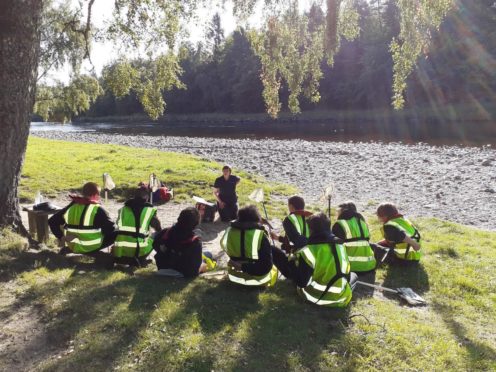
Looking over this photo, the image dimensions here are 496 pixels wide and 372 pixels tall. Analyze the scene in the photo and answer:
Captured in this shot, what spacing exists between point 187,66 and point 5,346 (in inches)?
4035

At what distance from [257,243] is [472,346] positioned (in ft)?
9.72

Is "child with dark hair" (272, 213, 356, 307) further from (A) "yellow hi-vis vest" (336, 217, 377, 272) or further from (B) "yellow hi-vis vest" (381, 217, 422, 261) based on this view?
(B) "yellow hi-vis vest" (381, 217, 422, 261)

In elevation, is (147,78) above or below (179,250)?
above

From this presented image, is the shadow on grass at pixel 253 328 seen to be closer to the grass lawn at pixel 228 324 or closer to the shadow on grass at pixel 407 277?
the grass lawn at pixel 228 324

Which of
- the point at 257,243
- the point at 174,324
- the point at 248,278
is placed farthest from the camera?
the point at 248,278

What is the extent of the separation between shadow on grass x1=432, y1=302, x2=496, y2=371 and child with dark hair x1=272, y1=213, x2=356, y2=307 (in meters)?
1.48

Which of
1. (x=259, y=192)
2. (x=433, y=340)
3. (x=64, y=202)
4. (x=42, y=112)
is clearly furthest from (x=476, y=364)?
(x=42, y=112)

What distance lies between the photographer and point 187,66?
10144 cm

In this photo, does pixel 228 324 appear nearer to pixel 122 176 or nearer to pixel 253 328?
pixel 253 328

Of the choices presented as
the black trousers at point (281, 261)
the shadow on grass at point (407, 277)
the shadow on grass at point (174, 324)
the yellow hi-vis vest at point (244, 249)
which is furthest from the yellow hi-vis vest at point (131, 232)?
the shadow on grass at point (407, 277)

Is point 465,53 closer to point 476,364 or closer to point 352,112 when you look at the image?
point 352,112

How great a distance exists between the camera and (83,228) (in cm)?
682

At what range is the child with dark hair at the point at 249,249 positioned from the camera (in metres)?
5.82

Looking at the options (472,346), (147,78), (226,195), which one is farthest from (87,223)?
(472,346)
